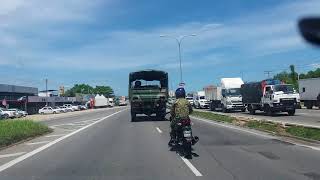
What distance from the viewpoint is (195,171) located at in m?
11.9

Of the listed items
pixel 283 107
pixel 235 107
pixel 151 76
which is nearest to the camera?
pixel 151 76

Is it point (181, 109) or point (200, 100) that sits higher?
point (200, 100)

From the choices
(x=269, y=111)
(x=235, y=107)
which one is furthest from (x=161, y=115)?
(x=235, y=107)

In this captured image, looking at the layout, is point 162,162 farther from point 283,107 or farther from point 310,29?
point 283,107

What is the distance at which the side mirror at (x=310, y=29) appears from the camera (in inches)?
212

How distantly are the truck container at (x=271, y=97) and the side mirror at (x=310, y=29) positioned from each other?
3609cm

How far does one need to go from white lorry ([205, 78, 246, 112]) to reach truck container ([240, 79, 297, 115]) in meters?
6.00

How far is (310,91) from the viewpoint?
55.5 m

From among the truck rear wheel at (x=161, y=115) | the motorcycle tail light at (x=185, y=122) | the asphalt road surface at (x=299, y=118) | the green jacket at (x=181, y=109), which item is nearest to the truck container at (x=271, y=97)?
the asphalt road surface at (x=299, y=118)

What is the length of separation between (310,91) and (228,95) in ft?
28.2

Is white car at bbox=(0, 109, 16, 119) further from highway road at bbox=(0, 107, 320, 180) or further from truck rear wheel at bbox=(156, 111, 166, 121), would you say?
highway road at bbox=(0, 107, 320, 180)

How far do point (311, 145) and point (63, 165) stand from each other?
859 centimetres

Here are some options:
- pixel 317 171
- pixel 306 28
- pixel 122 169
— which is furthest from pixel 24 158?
pixel 306 28

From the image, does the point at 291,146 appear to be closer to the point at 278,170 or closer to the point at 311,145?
the point at 311,145
